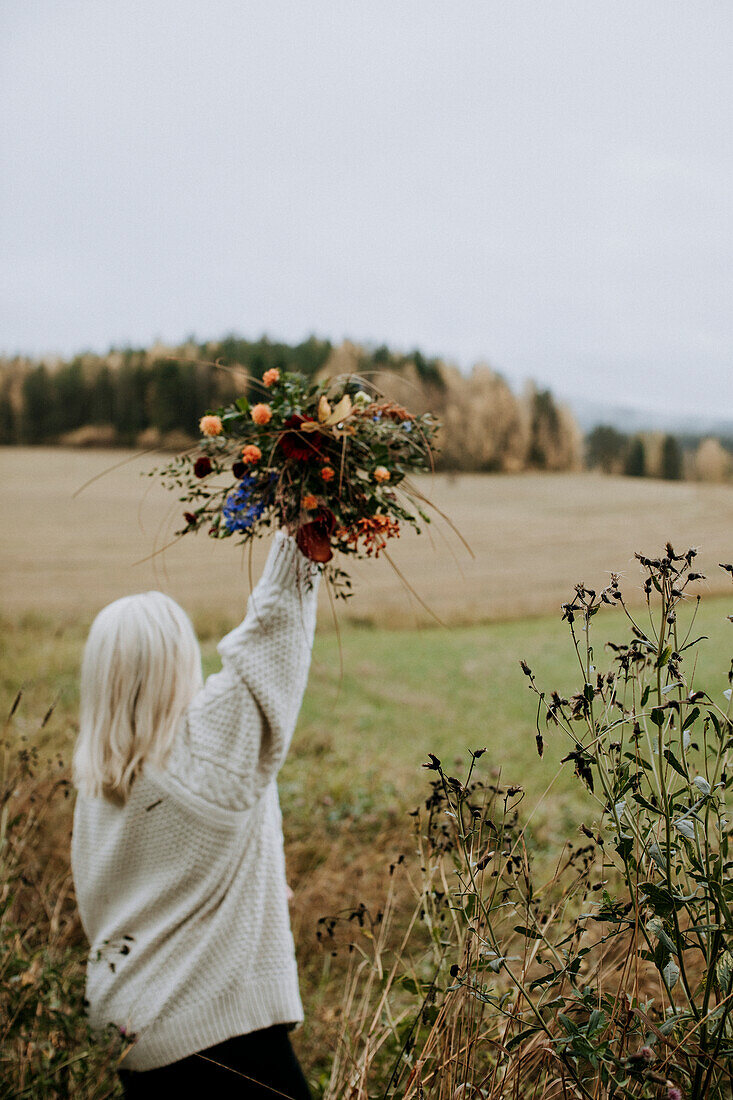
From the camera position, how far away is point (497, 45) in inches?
167

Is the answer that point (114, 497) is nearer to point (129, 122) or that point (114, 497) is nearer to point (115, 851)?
point (129, 122)

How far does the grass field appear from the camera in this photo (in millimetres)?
3529

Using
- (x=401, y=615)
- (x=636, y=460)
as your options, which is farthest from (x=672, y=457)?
(x=401, y=615)

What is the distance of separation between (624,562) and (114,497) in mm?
3845

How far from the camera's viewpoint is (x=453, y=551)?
491cm

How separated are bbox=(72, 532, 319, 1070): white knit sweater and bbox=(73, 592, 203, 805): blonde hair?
3 cm

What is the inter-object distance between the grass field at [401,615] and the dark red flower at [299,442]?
2265 millimetres

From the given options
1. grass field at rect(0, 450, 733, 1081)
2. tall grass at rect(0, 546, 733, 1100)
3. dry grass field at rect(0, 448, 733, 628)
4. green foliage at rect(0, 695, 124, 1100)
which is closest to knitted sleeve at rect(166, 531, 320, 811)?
tall grass at rect(0, 546, 733, 1100)

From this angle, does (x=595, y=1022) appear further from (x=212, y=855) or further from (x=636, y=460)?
(x=636, y=460)

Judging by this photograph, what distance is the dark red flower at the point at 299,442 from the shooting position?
125 centimetres

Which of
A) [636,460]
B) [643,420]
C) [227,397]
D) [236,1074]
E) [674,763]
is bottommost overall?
[236,1074]

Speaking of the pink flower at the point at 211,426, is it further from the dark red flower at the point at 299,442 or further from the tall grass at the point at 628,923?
the tall grass at the point at 628,923

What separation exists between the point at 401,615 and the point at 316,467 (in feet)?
12.4

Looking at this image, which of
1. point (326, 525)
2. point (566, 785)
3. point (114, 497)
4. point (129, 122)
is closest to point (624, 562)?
point (566, 785)
